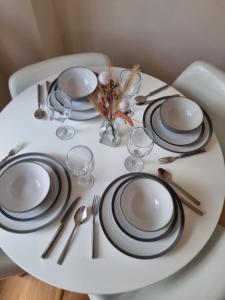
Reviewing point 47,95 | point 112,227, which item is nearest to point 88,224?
Result: point 112,227

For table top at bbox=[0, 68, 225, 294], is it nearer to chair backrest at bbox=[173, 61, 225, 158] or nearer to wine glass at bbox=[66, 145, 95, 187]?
wine glass at bbox=[66, 145, 95, 187]

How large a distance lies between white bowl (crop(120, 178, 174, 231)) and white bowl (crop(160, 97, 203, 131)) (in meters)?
0.27

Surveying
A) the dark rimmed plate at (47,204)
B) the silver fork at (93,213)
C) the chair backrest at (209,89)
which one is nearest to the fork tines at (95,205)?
the silver fork at (93,213)

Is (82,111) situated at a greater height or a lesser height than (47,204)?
greater

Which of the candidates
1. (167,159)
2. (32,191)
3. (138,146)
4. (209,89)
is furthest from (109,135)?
(209,89)

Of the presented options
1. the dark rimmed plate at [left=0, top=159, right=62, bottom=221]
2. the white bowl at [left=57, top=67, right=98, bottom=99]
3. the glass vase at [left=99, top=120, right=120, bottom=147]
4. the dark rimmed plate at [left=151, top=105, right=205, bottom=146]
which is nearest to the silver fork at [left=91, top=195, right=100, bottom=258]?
the dark rimmed plate at [left=0, top=159, right=62, bottom=221]

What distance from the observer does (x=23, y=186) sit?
3.11 ft

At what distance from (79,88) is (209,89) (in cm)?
55

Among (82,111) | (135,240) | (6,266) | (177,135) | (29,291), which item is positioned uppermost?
(82,111)

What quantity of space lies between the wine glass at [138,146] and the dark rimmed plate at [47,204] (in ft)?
0.79

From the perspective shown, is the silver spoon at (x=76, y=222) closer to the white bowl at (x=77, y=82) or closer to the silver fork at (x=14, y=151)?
the silver fork at (x=14, y=151)

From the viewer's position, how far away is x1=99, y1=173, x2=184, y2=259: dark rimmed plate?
839 millimetres

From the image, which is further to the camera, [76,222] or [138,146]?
[138,146]

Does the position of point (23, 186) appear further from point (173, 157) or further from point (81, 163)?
point (173, 157)
